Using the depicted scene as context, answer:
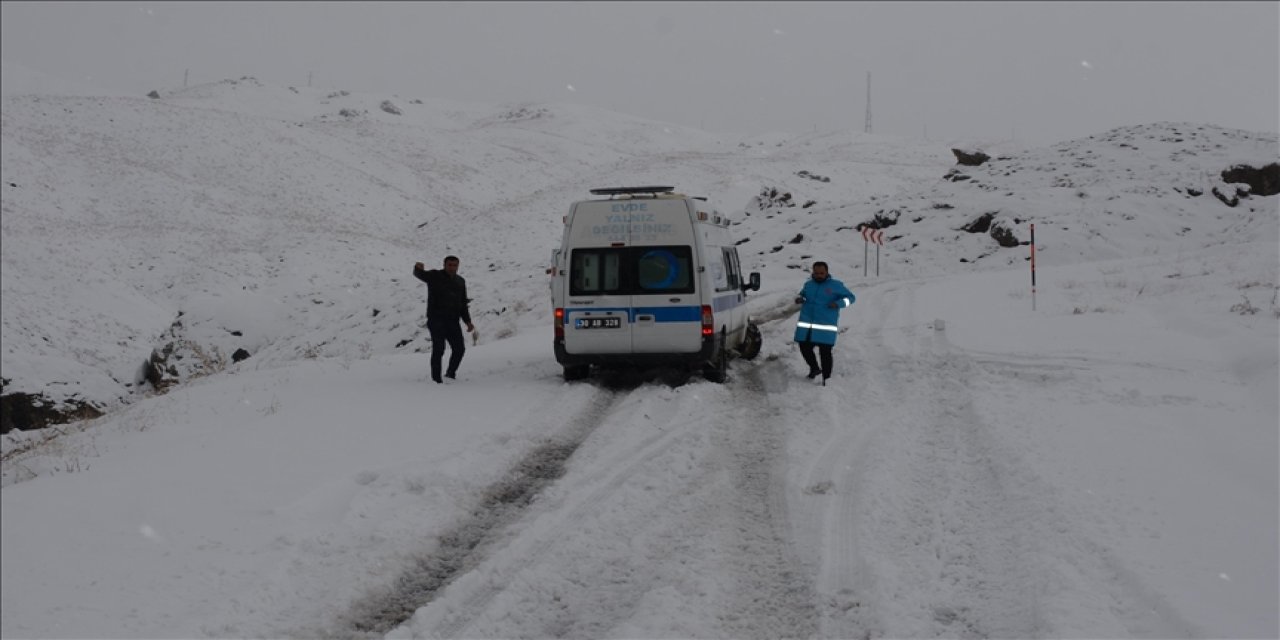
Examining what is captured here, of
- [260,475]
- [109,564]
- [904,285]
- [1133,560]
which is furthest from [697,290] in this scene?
[904,285]

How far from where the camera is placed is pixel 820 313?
34.6 feet

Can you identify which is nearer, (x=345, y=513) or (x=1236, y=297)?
(x=345, y=513)

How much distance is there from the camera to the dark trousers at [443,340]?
1073cm

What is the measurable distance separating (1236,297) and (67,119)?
64.1m

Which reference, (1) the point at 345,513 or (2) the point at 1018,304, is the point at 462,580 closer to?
(1) the point at 345,513

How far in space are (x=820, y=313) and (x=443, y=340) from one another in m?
5.23

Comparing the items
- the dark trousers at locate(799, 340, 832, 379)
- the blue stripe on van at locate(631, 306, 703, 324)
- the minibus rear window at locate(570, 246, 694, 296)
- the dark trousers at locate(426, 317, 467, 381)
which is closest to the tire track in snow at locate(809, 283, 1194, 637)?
the dark trousers at locate(799, 340, 832, 379)

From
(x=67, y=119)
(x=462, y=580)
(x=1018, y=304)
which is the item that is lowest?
(x=462, y=580)

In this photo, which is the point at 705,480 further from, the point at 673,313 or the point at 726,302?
the point at 726,302

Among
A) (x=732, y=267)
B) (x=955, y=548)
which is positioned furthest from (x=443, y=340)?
(x=955, y=548)

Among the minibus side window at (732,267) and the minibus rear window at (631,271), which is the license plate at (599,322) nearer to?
the minibus rear window at (631,271)

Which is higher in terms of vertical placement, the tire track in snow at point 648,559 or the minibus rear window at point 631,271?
the minibus rear window at point 631,271

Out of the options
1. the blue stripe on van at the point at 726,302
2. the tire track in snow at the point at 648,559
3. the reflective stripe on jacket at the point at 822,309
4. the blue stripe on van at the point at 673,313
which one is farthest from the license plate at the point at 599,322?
the tire track in snow at the point at 648,559

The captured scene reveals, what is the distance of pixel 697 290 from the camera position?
34.6 ft
